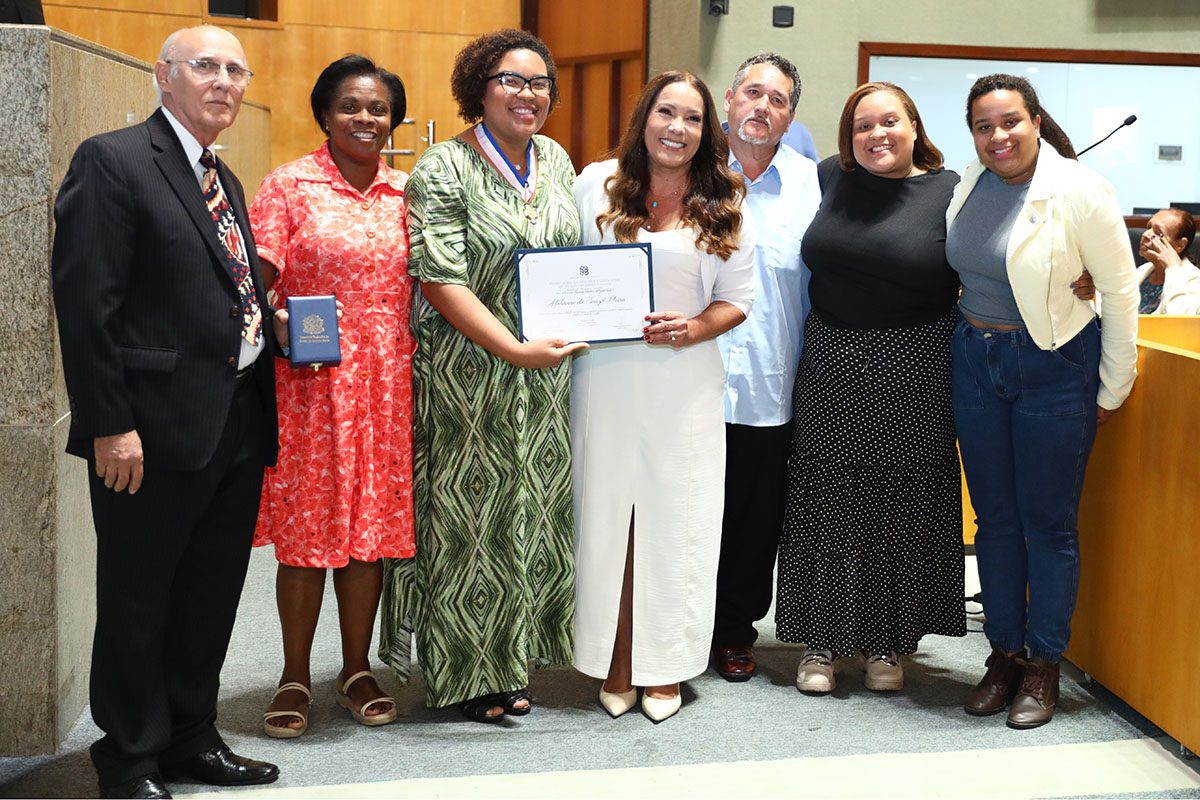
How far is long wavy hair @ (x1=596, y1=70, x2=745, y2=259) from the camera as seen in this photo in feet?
10.1

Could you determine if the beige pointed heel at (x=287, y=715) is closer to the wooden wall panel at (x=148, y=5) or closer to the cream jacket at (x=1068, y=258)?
the cream jacket at (x=1068, y=258)

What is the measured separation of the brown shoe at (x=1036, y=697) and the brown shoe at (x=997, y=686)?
1.8 inches

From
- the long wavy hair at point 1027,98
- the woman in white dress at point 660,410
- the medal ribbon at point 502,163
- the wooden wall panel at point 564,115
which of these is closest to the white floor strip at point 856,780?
the woman in white dress at point 660,410

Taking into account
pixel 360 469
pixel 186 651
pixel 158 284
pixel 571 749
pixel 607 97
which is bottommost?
pixel 571 749

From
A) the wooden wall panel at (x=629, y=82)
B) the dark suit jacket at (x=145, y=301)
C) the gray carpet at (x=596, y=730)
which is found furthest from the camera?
the wooden wall panel at (x=629, y=82)

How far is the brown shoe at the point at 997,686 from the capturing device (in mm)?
3287

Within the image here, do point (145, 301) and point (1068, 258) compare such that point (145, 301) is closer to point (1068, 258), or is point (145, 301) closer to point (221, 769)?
point (221, 769)

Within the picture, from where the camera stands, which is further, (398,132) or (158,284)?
(398,132)

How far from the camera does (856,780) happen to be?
287 cm

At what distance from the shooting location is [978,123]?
307 cm

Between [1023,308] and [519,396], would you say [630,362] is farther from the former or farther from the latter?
[1023,308]

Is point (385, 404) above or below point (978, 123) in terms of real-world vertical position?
below

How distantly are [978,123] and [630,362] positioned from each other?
1067mm

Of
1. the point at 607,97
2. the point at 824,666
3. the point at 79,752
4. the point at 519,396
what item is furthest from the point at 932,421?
the point at 607,97
